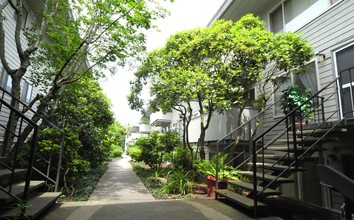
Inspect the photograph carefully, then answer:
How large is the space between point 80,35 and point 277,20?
796cm

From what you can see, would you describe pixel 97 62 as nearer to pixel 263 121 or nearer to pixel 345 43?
pixel 263 121

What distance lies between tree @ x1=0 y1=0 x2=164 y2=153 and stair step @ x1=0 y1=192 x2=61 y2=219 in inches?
87.3

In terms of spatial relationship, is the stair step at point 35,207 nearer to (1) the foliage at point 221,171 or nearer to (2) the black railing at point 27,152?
(2) the black railing at point 27,152

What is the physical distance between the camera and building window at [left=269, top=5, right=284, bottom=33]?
9.02 m

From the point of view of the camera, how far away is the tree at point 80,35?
6297mm

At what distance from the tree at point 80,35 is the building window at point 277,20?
4.98 meters

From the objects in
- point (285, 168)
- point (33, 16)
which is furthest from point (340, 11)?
point (33, 16)

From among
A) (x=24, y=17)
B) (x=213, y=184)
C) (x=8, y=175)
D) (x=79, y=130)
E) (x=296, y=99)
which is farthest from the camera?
(x=79, y=130)

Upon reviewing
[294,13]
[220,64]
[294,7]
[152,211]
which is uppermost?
[294,7]

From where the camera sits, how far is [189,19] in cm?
974

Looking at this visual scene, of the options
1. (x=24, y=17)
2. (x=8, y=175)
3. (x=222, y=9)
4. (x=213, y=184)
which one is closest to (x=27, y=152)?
(x=8, y=175)

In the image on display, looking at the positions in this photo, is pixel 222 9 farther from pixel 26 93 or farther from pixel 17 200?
pixel 17 200

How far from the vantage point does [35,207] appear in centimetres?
379

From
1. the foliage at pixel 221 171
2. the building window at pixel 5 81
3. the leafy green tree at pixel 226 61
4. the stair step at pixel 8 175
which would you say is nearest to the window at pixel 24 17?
the building window at pixel 5 81
